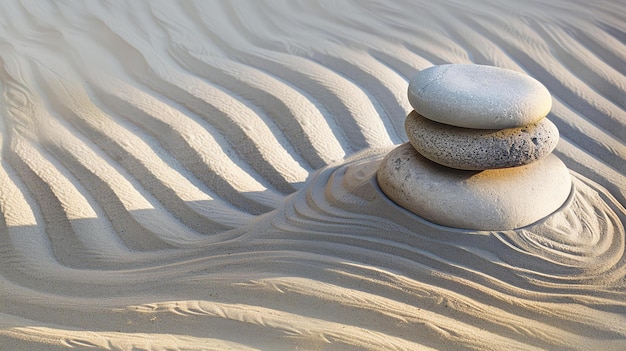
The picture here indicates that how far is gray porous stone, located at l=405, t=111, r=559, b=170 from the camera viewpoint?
7.55 feet

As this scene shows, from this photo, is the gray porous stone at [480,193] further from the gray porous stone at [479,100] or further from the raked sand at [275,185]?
the gray porous stone at [479,100]

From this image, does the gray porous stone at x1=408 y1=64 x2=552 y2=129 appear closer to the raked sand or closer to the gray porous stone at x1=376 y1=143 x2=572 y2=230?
the gray porous stone at x1=376 y1=143 x2=572 y2=230

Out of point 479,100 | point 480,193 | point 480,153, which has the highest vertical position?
A: point 479,100

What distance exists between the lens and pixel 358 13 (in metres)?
4.52

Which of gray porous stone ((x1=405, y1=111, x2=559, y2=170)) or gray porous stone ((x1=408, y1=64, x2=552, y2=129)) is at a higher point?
gray porous stone ((x1=408, y1=64, x2=552, y2=129))

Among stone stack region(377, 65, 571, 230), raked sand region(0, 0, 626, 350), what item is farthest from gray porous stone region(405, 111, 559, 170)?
raked sand region(0, 0, 626, 350)

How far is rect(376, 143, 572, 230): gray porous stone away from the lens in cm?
235

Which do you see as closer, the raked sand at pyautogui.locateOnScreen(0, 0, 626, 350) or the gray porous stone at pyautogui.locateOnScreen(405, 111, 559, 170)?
the raked sand at pyautogui.locateOnScreen(0, 0, 626, 350)

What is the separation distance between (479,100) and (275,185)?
1.01 meters

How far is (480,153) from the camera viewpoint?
2.30 m

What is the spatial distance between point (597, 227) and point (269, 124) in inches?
62.7

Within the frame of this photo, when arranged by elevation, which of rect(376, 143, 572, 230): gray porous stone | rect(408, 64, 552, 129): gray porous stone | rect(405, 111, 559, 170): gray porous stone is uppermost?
rect(408, 64, 552, 129): gray porous stone

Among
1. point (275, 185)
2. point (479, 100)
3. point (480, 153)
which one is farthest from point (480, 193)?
point (275, 185)

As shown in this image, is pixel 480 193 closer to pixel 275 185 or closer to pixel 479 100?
pixel 479 100
